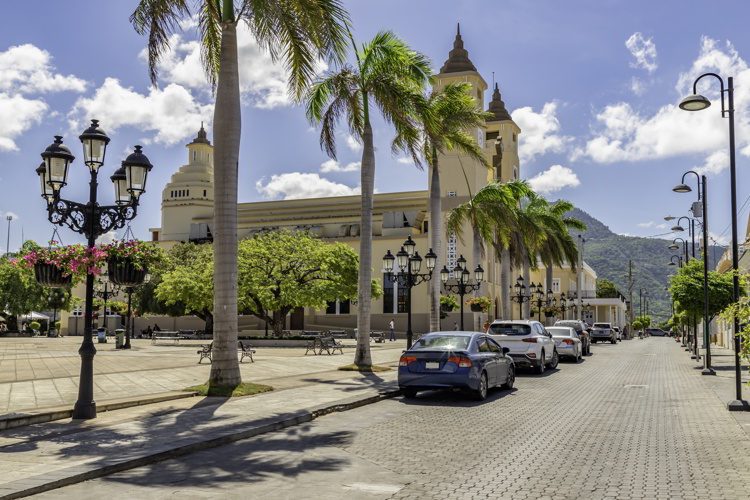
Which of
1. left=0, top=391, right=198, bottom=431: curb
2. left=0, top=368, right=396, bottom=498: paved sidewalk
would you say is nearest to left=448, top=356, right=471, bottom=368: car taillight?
left=0, top=368, right=396, bottom=498: paved sidewalk

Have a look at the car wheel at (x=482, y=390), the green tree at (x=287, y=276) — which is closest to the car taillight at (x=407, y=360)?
the car wheel at (x=482, y=390)

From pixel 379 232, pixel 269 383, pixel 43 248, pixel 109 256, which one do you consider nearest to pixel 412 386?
pixel 269 383

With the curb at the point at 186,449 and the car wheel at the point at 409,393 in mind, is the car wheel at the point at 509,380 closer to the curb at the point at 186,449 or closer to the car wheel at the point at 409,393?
the car wheel at the point at 409,393

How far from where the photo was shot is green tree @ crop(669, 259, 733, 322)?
26.2 m

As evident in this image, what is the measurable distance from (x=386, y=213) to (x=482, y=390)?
6165 centimetres

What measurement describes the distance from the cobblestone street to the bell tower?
79.4 metres

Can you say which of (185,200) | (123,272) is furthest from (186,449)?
(185,200)

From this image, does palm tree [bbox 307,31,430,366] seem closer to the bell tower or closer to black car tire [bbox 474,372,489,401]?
black car tire [bbox 474,372,489,401]

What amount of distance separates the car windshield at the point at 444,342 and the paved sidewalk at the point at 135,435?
1.72 metres

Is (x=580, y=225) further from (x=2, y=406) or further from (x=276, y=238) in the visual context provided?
(x=2, y=406)

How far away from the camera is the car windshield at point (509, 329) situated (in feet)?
75.4

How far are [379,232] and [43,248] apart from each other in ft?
211

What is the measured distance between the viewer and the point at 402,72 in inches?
910

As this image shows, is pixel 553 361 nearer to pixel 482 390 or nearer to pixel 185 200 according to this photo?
pixel 482 390
